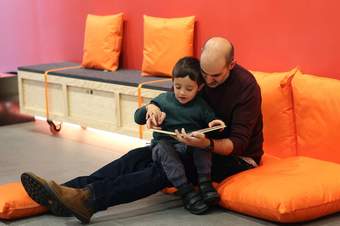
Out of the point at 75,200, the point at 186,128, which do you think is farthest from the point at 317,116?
the point at 75,200

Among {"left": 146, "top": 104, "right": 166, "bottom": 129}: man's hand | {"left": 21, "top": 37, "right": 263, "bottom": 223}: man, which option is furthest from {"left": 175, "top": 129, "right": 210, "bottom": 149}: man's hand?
{"left": 146, "top": 104, "right": 166, "bottom": 129}: man's hand

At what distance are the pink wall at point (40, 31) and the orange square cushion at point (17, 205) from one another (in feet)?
8.51

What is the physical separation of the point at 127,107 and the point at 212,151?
150cm

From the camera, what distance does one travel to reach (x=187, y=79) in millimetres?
3227

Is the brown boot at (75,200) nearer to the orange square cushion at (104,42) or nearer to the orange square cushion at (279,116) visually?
the orange square cushion at (279,116)

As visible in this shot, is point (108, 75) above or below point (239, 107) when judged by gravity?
below

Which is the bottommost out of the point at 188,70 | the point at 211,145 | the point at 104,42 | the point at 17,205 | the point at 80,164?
the point at 80,164

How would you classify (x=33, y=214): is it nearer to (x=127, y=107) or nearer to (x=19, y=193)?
(x=19, y=193)

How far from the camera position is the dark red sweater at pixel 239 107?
3242 millimetres

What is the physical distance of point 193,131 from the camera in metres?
3.28

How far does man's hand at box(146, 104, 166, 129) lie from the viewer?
3.25 metres

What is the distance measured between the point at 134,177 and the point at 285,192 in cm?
A: 75

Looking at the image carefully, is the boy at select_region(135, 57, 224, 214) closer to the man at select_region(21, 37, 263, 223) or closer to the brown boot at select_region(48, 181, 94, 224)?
the man at select_region(21, 37, 263, 223)

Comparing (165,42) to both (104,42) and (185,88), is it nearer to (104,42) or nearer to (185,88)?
(104,42)
